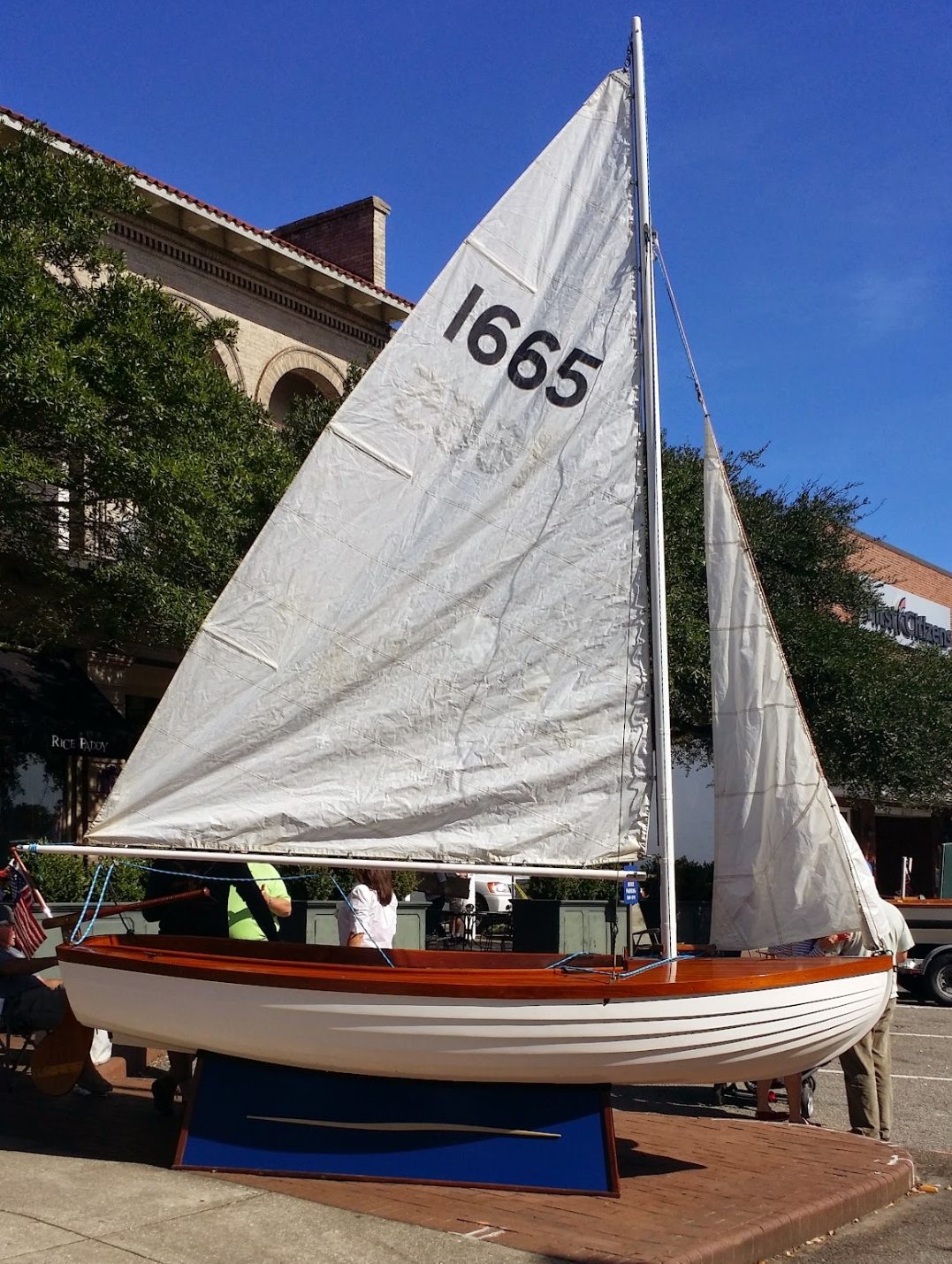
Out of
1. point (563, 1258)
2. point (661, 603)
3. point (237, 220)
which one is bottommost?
point (563, 1258)

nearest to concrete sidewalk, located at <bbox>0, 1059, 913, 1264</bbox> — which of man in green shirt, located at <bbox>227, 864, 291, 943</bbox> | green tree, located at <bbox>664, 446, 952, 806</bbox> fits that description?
man in green shirt, located at <bbox>227, 864, 291, 943</bbox>

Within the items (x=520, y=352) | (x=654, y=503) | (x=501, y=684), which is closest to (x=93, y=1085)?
(x=501, y=684)

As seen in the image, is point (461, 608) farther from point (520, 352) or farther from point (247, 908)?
point (247, 908)

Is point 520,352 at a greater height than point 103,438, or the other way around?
point 103,438

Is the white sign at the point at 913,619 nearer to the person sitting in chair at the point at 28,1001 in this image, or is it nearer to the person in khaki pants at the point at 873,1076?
the person in khaki pants at the point at 873,1076

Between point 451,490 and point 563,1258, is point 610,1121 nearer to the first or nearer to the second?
point 563,1258

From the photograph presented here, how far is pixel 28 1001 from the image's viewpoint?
27.3ft

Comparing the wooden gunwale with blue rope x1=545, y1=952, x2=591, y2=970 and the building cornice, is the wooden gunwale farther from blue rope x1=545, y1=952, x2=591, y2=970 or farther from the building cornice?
the building cornice

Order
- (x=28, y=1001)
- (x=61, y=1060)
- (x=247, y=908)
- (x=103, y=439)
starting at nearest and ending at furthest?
1. (x=61, y=1060)
2. (x=28, y=1001)
3. (x=247, y=908)
4. (x=103, y=439)

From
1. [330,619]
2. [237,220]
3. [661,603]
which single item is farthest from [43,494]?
[661,603]

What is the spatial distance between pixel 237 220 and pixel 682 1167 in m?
18.4

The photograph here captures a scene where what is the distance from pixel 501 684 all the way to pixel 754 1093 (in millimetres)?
4843

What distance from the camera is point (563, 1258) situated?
5.42 meters

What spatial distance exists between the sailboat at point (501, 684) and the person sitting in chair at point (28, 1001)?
1068 mm
